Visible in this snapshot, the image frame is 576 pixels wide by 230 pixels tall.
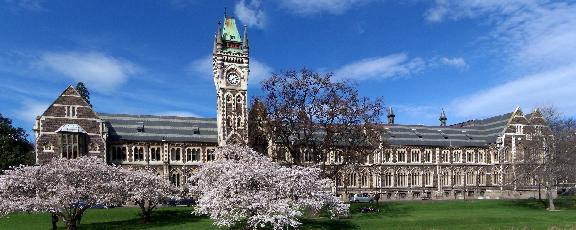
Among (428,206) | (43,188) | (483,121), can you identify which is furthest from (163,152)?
(483,121)

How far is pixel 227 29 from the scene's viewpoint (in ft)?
253

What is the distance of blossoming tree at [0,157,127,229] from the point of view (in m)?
40.2

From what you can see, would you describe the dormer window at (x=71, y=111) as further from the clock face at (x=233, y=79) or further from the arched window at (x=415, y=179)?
the arched window at (x=415, y=179)

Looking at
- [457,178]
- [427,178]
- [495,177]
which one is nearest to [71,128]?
[427,178]

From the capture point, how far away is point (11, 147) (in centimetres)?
7775

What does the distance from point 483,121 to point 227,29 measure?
53.7 m

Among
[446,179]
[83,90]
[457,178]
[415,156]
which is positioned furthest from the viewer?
[83,90]

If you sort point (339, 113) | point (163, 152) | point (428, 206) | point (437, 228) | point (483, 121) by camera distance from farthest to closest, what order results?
point (483, 121) → point (163, 152) → point (428, 206) → point (339, 113) → point (437, 228)

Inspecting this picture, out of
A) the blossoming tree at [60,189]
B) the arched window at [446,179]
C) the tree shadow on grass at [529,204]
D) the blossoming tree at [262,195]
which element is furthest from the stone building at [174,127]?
the arched window at [446,179]

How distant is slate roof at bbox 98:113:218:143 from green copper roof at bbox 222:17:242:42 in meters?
12.7

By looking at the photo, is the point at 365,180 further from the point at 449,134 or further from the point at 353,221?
the point at 353,221

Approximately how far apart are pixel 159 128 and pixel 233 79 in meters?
12.4

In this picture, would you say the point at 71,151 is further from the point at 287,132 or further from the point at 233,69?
the point at 287,132

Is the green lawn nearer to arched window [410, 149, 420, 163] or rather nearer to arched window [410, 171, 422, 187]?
arched window [410, 171, 422, 187]
